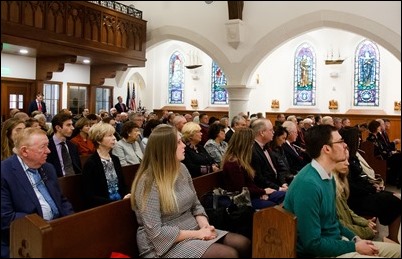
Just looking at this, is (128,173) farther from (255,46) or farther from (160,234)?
(255,46)

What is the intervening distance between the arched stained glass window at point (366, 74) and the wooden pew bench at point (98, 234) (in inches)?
493

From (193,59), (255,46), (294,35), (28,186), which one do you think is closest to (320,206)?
(28,186)

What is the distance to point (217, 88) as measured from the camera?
1586cm

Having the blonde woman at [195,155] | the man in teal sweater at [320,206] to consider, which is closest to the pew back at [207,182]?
the blonde woman at [195,155]

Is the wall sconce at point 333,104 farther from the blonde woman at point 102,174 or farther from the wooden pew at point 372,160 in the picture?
the blonde woman at point 102,174

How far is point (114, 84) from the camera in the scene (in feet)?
44.0

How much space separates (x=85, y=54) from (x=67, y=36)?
6.33 ft

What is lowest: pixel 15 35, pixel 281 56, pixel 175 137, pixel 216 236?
pixel 216 236

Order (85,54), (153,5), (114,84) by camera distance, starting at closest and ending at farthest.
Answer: (153,5)
(85,54)
(114,84)

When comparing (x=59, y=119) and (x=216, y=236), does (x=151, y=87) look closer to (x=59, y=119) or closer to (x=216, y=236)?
(x=59, y=119)

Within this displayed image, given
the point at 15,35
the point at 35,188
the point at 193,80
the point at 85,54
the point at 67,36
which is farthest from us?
the point at 193,80

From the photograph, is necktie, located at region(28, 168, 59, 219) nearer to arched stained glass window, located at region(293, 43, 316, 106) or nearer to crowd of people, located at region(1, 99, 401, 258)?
crowd of people, located at region(1, 99, 401, 258)

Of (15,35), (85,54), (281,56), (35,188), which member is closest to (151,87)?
(281,56)

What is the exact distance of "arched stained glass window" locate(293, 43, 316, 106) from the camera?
14336 millimetres
